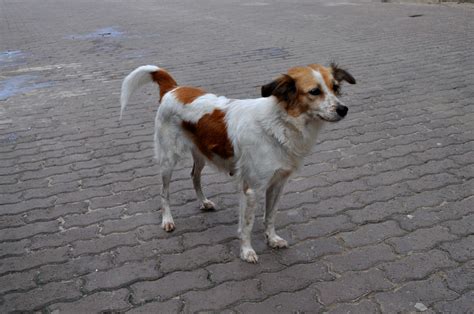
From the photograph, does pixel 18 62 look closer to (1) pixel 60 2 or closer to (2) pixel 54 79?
(2) pixel 54 79

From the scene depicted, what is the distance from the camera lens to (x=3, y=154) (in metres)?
5.65

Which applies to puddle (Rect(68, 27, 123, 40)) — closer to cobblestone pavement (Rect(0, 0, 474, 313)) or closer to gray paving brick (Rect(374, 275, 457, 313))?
cobblestone pavement (Rect(0, 0, 474, 313))

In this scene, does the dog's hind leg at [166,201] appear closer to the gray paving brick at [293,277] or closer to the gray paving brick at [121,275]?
the gray paving brick at [121,275]

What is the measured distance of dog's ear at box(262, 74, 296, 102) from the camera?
3209 mm

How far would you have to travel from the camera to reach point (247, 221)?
3555mm

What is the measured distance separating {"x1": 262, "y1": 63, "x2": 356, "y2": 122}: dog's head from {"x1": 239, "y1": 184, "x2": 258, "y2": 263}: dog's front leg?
2.38 ft

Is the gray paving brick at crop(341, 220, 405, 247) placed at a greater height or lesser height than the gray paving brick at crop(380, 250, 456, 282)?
lesser

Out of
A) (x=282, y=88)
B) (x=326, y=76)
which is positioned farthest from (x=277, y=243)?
(x=326, y=76)

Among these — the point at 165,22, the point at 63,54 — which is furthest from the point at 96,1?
the point at 63,54

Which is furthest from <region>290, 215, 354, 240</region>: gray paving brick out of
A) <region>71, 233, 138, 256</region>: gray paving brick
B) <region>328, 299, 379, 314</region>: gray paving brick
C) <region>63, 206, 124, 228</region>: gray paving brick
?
<region>63, 206, 124, 228</region>: gray paving brick

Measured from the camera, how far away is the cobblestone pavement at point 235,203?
320 cm

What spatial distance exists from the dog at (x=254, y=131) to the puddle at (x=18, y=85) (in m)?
5.28

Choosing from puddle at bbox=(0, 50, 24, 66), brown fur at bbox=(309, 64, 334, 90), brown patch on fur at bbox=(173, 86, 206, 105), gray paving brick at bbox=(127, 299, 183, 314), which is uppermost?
brown fur at bbox=(309, 64, 334, 90)

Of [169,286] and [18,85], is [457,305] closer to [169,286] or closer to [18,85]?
[169,286]
